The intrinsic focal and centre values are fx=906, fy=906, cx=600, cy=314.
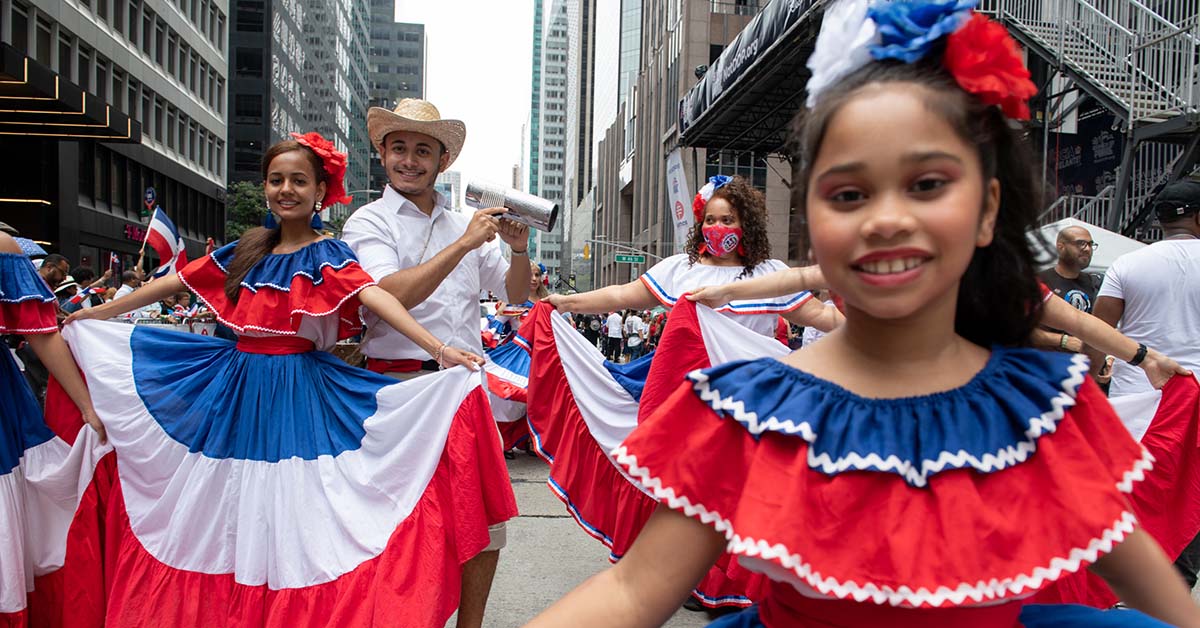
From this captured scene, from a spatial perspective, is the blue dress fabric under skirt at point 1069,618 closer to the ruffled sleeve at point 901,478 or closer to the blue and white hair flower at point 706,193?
the ruffled sleeve at point 901,478

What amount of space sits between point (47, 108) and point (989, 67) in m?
21.6

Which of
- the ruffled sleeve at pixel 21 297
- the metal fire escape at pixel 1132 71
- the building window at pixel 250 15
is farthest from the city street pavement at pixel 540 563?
the building window at pixel 250 15

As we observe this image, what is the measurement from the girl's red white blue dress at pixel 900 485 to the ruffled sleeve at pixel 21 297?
3173mm

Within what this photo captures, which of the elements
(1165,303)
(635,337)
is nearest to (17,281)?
(1165,303)

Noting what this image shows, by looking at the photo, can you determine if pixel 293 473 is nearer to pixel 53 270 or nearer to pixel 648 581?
pixel 648 581

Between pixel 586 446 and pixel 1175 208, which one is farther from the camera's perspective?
pixel 586 446

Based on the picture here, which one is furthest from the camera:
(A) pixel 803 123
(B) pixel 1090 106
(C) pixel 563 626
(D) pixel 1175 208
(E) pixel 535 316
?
(B) pixel 1090 106

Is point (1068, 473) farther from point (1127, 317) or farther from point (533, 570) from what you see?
point (533, 570)

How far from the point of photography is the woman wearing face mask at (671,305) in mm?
4395

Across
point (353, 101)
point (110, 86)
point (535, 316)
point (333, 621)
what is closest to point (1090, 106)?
point (535, 316)

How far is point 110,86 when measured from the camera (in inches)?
1193

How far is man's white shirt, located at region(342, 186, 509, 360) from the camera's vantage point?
396 centimetres

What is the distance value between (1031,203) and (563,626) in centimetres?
100

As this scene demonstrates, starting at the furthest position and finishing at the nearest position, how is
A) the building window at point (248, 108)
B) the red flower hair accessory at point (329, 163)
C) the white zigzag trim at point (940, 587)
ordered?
1. the building window at point (248, 108)
2. the red flower hair accessory at point (329, 163)
3. the white zigzag trim at point (940, 587)
